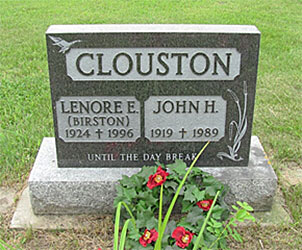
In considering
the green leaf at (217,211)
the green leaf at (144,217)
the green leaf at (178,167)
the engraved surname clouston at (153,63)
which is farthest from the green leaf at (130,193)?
the engraved surname clouston at (153,63)

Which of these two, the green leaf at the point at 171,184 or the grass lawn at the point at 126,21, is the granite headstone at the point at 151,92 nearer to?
the green leaf at the point at 171,184

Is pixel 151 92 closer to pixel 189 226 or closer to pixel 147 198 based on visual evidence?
pixel 147 198

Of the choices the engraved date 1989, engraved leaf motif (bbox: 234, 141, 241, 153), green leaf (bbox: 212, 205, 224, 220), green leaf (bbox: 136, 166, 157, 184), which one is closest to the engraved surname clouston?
the engraved date 1989

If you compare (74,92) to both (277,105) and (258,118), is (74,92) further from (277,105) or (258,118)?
(277,105)

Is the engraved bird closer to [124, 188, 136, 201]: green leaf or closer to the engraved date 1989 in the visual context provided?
the engraved date 1989

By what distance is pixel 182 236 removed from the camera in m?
2.49

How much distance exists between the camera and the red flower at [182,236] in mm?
2459

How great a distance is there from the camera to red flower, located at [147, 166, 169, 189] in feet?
8.94

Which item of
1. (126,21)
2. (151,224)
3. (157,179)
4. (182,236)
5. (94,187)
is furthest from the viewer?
(126,21)

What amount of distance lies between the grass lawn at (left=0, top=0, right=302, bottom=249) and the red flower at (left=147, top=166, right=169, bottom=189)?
494 millimetres

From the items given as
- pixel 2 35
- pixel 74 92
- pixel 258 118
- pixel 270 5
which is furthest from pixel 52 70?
pixel 270 5

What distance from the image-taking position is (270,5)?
8.98 meters

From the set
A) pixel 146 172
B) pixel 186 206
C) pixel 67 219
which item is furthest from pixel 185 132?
pixel 67 219

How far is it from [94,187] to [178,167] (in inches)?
23.1
